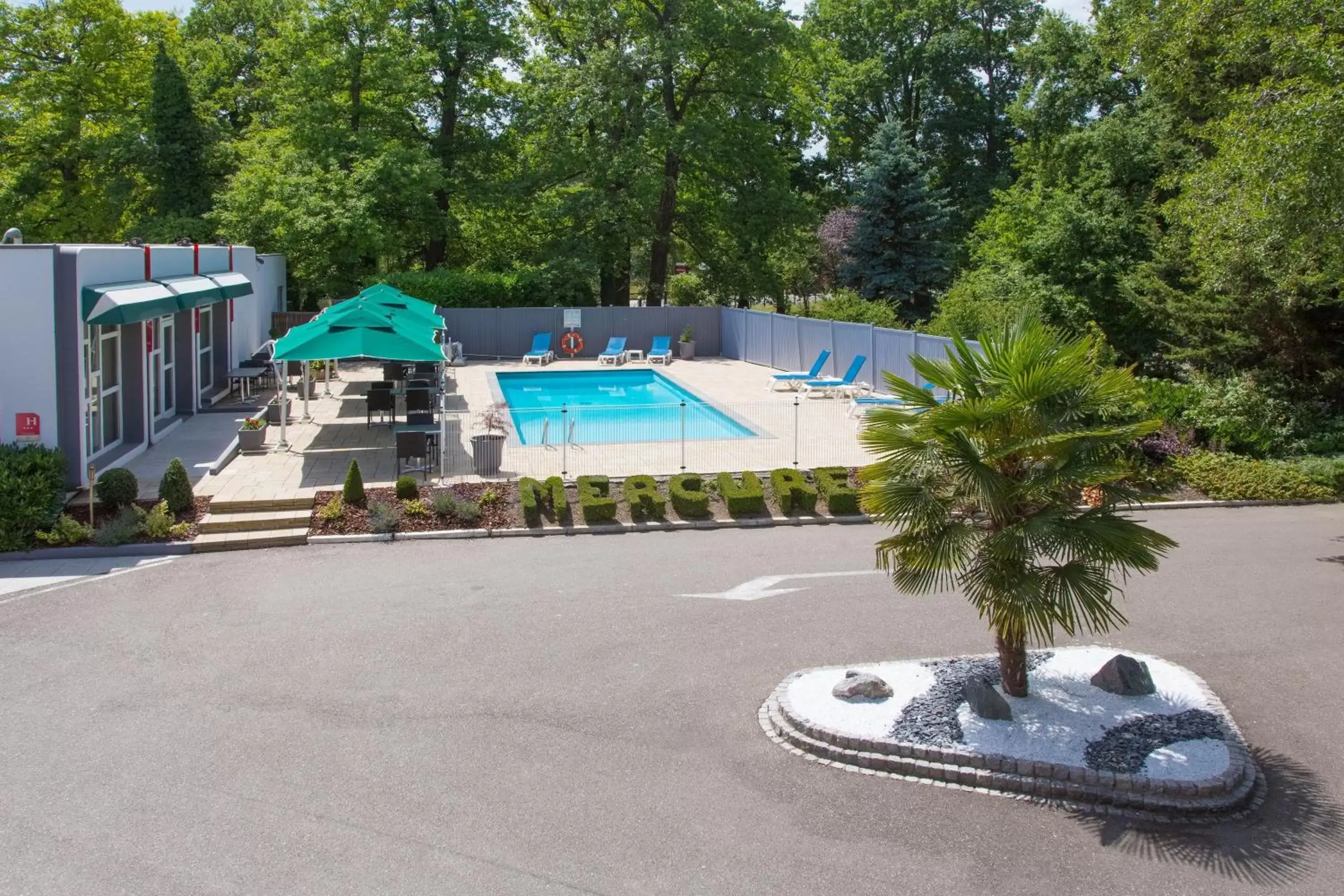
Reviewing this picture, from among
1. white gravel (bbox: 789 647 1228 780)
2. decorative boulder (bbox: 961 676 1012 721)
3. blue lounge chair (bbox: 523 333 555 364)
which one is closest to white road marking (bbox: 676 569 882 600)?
white gravel (bbox: 789 647 1228 780)

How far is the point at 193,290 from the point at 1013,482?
54.4ft

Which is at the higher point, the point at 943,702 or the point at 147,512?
the point at 147,512

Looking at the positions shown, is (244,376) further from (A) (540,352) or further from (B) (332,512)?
(A) (540,352)

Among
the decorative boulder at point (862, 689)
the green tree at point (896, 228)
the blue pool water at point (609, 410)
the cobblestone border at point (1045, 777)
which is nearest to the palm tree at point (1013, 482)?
the decorative boulder at point (862, 689)

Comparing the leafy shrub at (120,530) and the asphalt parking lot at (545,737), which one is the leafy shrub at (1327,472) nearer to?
the asphalt parking lot at (545,737)

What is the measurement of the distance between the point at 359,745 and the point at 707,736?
2.73m

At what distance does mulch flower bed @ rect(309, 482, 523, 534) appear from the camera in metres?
15.8

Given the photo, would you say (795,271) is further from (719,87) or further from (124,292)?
(124,292)

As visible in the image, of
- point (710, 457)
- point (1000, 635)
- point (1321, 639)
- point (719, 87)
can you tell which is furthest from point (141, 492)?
point (719, 87)

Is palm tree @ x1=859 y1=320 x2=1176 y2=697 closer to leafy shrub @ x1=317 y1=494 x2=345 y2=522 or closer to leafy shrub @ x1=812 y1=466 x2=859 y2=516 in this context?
leafy shrub @ x1=812 y1=466 x2=859 y2=516

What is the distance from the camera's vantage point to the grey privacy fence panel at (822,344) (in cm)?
2677

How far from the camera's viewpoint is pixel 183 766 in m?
8.53

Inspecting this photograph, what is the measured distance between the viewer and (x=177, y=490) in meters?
15.6

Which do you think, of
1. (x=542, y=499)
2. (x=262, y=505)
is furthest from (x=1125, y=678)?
(x=262, y=505)
